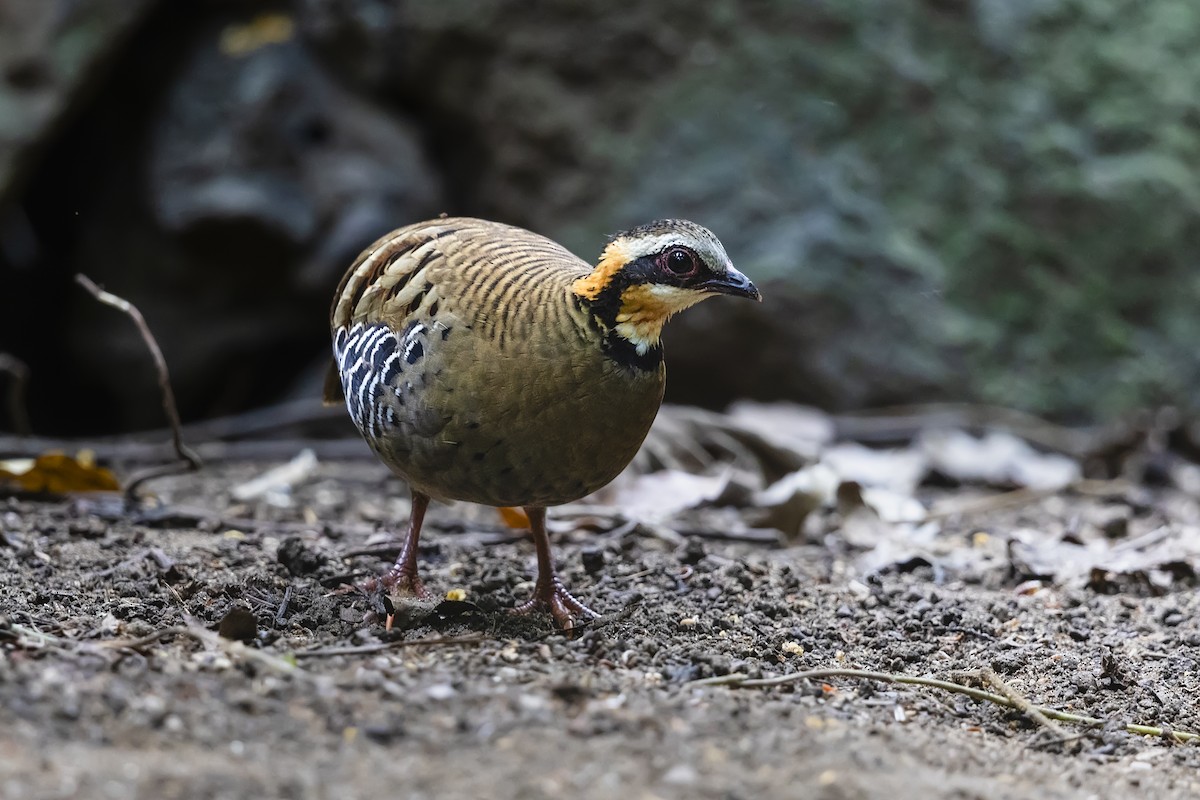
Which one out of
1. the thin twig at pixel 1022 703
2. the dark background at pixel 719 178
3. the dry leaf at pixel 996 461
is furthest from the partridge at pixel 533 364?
the dark background at pixel 719 178

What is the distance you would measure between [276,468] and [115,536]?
1.95 meters

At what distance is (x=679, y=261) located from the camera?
135 inches

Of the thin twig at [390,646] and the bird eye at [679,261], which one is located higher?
the bird eye at [679,261]

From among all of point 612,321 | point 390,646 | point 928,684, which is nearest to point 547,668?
point 390,646

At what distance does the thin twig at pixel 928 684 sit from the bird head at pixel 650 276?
923 millimetres

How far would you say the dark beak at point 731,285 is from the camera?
3451mm

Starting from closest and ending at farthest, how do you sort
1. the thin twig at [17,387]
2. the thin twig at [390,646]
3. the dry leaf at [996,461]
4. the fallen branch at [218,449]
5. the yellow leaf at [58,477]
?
the thin twig at [390,646] → the yellow leaf at [58,477] → the thin twig at [17,387] → the fallen branch at [218,449] → the dry leaf at [996,461]

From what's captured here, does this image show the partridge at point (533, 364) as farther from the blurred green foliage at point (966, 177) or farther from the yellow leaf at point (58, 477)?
the blurred green foliage at point (966, 177)

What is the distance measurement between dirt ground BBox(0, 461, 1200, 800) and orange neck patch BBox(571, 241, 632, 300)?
936 millimetres

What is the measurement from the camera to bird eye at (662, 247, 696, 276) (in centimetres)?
341

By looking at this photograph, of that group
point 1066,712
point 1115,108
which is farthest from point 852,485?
point 1115,108

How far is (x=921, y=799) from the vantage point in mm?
2527

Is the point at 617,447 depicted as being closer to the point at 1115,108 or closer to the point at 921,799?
the point at 921,799

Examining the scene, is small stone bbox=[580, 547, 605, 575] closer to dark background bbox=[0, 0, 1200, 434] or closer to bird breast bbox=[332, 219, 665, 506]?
bird breast bbox=[332, 219, 665, 506]
